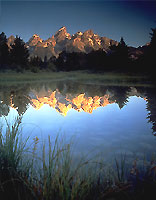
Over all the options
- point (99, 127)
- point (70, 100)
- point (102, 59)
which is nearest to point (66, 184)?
point (99, 127)

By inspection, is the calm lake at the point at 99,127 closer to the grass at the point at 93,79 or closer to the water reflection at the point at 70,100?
the water reflection at the point at 70,100

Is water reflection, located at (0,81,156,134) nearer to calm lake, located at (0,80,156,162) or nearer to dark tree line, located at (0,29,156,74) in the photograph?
calm lake, located at (0,80,156,162)

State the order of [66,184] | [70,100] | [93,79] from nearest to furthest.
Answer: [66,184], [70,100], [93,79]

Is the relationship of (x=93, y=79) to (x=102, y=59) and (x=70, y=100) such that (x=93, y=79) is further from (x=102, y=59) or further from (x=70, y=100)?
(x=70, y=100)

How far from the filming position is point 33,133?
19.3 feet

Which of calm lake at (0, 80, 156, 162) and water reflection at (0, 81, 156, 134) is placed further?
water reflection at (0, 81, 156, 134)

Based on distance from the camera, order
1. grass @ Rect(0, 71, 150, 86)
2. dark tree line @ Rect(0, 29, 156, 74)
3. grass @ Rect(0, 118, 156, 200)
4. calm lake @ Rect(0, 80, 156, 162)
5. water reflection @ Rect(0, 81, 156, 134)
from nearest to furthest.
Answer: grass @ Rect(0, 118, 156, 200)
calm lake @ Rect(0, 80, 156, 162)
water reflection @ Rect(0, 81, 156, 134)
grass @ Rect(0, 71, 150, 86)
dark tree line @ Rect(0, 29, 156, 74)

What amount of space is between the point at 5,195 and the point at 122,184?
4.53 ft

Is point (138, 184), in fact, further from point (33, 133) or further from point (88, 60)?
point (88, 60)

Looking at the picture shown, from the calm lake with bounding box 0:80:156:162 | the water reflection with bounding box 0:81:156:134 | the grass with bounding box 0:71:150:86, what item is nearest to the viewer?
the calm lake with bounding box 0:80:156:162

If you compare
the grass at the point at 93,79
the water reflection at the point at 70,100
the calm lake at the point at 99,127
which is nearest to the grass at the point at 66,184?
the calm lake at the point at 99,127

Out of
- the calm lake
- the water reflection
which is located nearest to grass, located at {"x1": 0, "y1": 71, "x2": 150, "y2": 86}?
the water reflection

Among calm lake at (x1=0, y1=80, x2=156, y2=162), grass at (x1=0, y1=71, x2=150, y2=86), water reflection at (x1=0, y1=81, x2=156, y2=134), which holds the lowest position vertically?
calm lake at (x1=0, y1=80, x2=156, y2=162)

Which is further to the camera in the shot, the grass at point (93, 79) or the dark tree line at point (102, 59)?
the dark tree line at point (102, 59)
